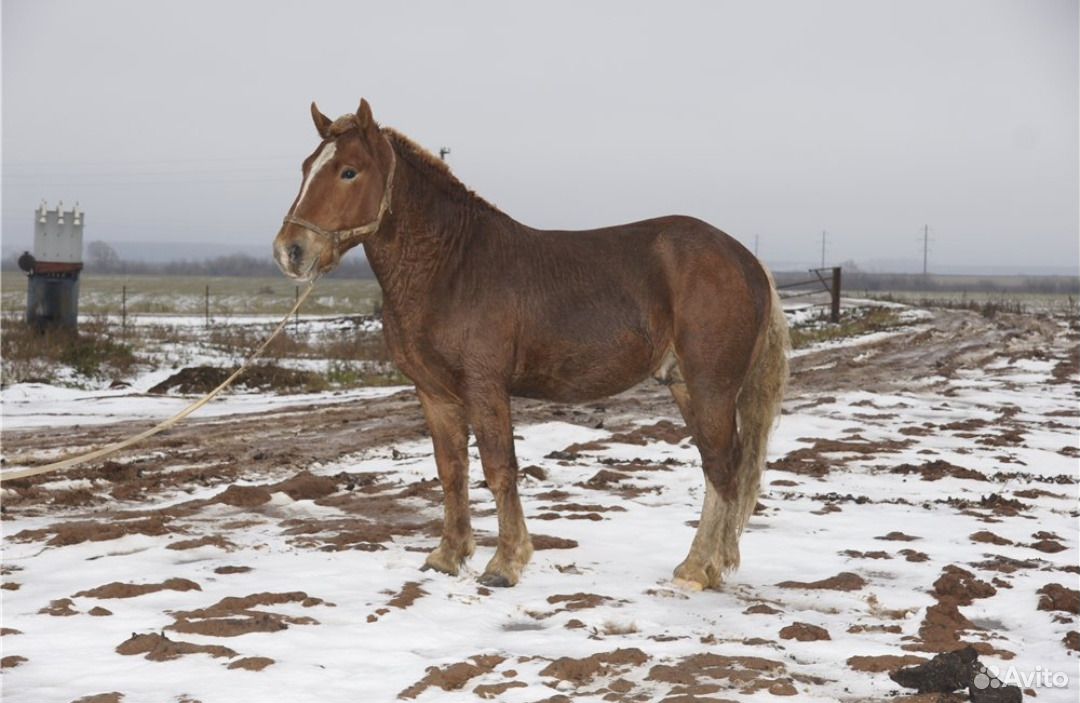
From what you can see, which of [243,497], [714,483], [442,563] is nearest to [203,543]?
[243,497]

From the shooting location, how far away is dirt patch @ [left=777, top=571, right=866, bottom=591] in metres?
5.89

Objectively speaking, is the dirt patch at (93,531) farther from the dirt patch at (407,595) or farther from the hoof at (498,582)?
the hoof at (498,582)

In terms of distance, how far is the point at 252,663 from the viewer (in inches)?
173

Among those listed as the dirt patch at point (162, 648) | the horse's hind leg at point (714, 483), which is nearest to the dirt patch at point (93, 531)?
the dirt patch at point (162, 648)

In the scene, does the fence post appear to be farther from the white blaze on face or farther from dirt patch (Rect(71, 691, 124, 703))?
dirt patch (Rect(71, 691, 124, 703))

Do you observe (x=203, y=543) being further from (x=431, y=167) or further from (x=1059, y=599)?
(x=1059, y=599)

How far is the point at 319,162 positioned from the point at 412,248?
745 millimetres

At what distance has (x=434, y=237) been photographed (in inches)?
233

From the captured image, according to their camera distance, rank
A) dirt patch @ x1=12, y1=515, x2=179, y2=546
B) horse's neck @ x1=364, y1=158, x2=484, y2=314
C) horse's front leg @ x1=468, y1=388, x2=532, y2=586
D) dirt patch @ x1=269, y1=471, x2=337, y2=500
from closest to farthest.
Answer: horse's front leg @ x1=468, y1=388, x2=532, y2=586 → horse's neck @ x1=364, y1=158, x2=484, y2=314 → dirt patch @ x1=12, y1=515, x2=179, y2=546 → dirt patch @ x1=269, y1=471, x2=337, y2=500

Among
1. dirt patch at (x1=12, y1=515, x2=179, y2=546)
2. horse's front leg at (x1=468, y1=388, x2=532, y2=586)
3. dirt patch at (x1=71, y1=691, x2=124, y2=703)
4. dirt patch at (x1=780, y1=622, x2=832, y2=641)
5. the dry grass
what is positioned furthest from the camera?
the dry grass

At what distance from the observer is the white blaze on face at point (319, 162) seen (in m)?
5.44

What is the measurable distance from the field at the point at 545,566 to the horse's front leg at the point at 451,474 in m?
0.15

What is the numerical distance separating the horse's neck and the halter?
110mm

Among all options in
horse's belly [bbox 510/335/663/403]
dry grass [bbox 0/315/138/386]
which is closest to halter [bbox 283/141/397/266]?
horse's belly [bbox 510/335/663/403]
